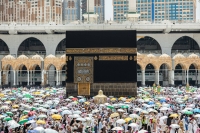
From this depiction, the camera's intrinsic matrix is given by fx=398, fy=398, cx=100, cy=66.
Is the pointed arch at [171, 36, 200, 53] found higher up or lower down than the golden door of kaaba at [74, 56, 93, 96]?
higher up

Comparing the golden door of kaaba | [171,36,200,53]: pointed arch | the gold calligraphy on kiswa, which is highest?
[171,36,200,53]: pointed arch

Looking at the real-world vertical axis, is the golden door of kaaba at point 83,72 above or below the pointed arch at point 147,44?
below

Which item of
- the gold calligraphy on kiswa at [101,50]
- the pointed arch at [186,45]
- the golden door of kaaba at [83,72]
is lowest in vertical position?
the golden door of kaaba at [83,72]

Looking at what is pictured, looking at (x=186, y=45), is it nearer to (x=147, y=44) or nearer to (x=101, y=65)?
(x=147, y=44)

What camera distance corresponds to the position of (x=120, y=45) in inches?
976

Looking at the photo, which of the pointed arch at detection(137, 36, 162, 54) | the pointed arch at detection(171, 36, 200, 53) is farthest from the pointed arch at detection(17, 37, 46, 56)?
the pointed arch at detection(171, 36, 200, 53)

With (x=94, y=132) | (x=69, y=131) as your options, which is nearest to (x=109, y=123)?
(x=94, y=132)

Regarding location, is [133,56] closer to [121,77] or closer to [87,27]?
[121,77]

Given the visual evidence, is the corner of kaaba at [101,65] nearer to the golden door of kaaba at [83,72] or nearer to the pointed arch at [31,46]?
the golden door of kaaba at [83,72]

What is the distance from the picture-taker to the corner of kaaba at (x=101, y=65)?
24656 mm

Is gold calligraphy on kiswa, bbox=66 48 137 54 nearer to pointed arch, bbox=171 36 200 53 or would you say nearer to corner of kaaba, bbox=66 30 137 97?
corner of kaaba, bbox=66 30 137 97

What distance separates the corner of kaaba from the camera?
24656 millimetres

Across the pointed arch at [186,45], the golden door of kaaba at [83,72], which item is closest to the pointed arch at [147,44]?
the pointed arch at [186,45]

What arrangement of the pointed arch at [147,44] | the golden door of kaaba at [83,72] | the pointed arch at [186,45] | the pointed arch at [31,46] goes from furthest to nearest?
1. the pointed arch at [147,44]
2. the pointed arch at [31,46]
3. the pointed arch at [186,45]
4. the golden door of kaaba at [83,72]
